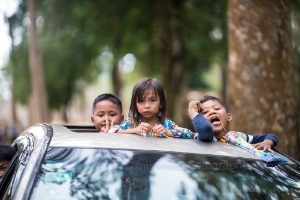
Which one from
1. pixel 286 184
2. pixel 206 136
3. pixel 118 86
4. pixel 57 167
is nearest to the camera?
pixel 57 167

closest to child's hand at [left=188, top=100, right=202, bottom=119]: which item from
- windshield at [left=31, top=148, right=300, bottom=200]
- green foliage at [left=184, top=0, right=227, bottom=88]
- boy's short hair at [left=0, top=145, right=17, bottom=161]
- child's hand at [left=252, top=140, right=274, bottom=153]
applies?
child's hand at [left=252, top=140, right=274, bottom=153]

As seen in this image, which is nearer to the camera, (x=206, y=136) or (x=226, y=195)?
(x=226, y=195)

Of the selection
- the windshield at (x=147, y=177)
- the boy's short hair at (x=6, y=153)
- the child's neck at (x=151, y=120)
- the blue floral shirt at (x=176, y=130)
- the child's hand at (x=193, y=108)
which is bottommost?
the boy's short hair at (x=6, y=153)

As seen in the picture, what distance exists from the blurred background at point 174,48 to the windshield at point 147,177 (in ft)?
11.3

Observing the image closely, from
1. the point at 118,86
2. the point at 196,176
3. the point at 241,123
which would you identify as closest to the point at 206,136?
the point at 196,176

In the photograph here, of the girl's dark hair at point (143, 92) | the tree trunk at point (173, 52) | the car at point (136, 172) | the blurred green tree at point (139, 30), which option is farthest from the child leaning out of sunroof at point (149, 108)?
the tree trunk at point (173, 52)

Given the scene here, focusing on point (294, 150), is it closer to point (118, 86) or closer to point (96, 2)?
point (96, 2)

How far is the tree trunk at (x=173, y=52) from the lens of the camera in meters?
Answer: 16.7

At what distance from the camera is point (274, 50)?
20.7 ft

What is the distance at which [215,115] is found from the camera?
13.1 feet

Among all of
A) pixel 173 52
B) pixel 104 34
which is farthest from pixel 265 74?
pixel 104 34

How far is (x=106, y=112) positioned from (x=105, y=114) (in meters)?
0.02

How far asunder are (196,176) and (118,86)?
83.7 ft

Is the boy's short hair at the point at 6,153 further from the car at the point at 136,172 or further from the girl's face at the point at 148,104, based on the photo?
the car at the point at 136,172
